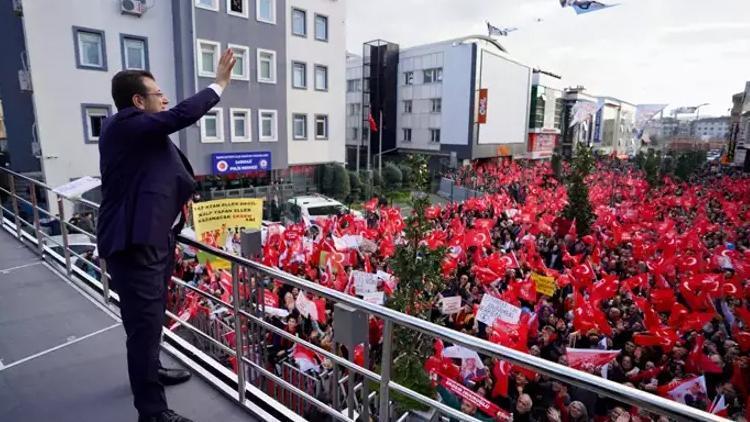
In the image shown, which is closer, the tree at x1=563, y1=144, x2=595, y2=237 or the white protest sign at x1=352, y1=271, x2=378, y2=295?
the white protest sign at x1=352, y1=271, x2=378, y2=295

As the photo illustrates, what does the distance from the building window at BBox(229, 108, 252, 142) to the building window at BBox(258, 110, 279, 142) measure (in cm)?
66

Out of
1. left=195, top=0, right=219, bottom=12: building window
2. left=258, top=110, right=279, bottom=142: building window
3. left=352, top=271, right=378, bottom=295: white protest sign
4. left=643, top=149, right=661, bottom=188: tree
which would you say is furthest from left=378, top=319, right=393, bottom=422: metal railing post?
left=643, top=149, right=661, bottom=188: tree

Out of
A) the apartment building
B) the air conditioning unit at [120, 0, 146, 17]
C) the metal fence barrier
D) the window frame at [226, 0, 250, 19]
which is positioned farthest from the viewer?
the window frame at [226, 0, 250, 19]

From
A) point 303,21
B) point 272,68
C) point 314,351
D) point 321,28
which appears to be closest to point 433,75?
point 321,28

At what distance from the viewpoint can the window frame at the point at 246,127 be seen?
20141 mm

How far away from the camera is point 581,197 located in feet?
37.3

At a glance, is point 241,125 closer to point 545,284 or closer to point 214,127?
point 214,127

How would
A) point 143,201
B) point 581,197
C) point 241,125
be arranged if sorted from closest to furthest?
1. point 143,201
2. point 581,197
3. point 241,125

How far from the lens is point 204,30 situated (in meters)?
18.9

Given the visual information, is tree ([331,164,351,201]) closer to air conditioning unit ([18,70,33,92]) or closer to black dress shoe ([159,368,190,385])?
air conditioning unit ([18,70,33,92])

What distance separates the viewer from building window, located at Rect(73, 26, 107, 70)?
16.2 m

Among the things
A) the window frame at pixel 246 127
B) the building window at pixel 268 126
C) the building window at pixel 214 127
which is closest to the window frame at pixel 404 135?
the building window at pixel 268 126

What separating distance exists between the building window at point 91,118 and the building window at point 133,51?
181 centimetres

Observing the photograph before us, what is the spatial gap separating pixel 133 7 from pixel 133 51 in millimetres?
1623
